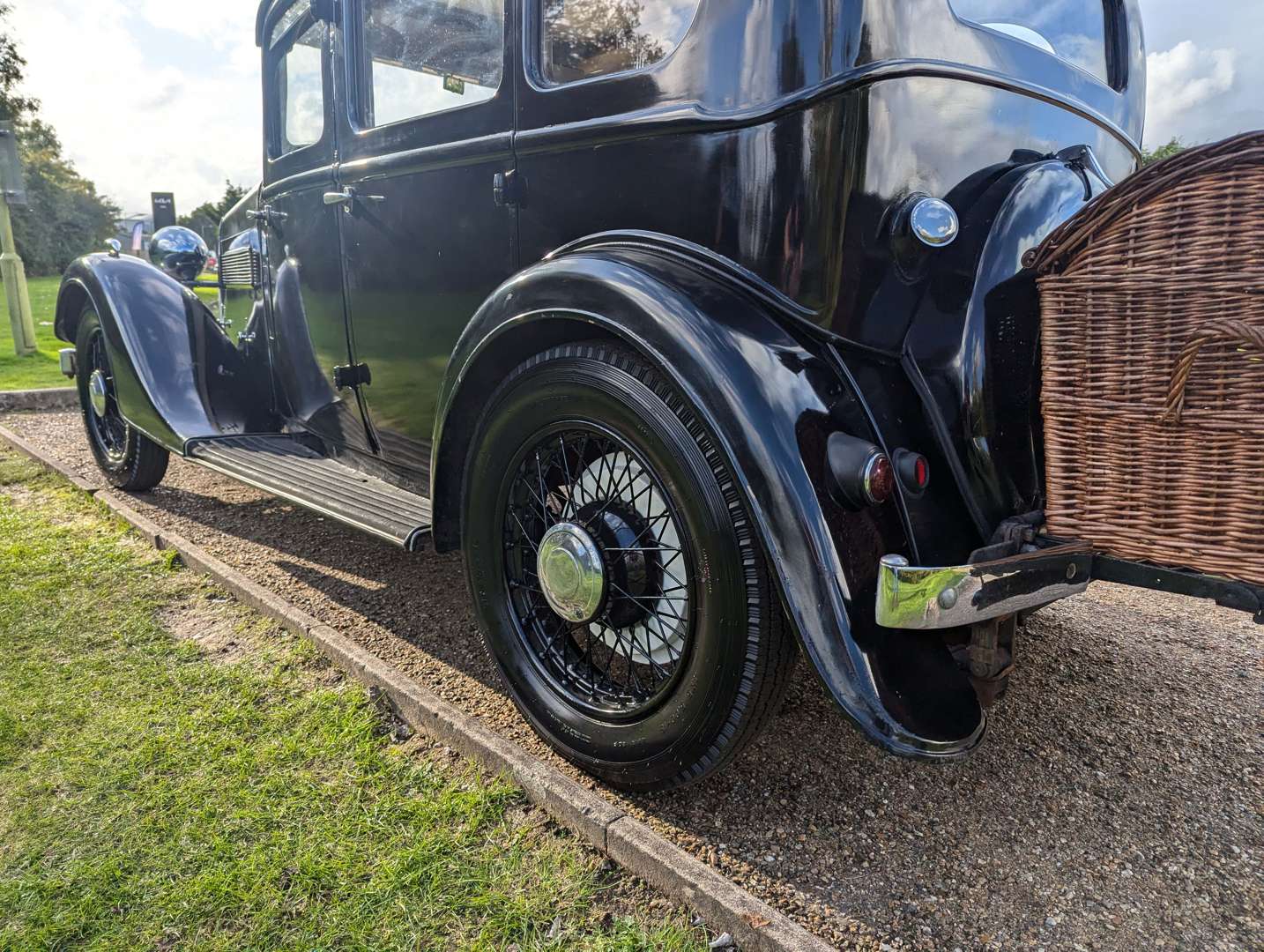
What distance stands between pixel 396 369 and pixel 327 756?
147 cm

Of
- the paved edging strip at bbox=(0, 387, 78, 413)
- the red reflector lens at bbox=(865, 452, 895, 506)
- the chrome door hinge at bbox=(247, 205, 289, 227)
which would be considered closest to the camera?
the red reflector lens at bbox=(865, 452, 895, 506)

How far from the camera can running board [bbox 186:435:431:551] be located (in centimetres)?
260

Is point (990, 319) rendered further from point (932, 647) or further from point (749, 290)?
point (932, 647)

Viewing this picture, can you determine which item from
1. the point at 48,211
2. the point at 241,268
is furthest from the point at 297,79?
the point at 48,211

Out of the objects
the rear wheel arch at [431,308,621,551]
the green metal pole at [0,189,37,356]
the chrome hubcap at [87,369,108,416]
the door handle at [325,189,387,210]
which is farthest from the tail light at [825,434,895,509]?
the green metal pole at [0,189,37,356]

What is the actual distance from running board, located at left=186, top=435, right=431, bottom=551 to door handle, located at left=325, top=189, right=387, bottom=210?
1059 millimetres

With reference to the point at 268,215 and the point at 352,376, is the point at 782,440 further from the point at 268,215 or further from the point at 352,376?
the point at 268,215

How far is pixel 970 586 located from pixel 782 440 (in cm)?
44

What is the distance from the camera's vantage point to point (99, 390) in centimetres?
434

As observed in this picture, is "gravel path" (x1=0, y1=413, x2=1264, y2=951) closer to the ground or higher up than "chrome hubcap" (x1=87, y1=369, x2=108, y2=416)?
closer to the ground

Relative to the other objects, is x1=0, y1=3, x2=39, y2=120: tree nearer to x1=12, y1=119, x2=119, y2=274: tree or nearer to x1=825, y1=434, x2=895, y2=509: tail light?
x1=12, y1=119, x2=119, y2=274: tree

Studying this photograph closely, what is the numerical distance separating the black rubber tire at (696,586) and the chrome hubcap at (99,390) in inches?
128

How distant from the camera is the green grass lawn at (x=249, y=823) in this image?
1596mm

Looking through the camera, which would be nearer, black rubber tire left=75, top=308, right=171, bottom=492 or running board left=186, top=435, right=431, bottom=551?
running board left=186, top=435, right=431, bottom=551
